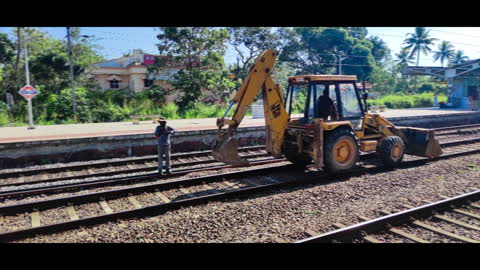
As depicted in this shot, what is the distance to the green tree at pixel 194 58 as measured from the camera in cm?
2459

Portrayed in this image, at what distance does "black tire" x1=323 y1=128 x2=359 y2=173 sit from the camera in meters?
8.36

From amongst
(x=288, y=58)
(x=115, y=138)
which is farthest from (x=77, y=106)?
(x=288, y=58)

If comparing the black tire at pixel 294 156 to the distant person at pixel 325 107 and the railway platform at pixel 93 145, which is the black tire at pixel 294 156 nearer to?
the distant person at pixel 325 107

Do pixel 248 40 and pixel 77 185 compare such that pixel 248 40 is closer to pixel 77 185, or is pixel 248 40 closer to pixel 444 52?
pixel 77 185

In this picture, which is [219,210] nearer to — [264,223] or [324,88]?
[264,223]

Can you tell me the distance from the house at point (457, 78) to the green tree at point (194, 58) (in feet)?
65.8

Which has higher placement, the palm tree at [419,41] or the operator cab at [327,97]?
the palm tree at [419,41]

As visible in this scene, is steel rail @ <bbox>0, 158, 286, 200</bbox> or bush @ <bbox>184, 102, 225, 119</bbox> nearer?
steel rail @ <bbox>0, 158, 286, 200</bbox>

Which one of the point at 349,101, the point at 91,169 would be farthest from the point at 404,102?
the point at 91,169

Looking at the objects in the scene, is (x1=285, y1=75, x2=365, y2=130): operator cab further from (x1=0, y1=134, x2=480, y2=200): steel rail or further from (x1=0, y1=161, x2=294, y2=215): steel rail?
(x1=0, y1=134, x2=480, y2=200): steel rail

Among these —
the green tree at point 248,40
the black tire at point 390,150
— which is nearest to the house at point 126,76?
the green tree at point 248,40

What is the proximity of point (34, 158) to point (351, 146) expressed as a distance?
10480 millimetres

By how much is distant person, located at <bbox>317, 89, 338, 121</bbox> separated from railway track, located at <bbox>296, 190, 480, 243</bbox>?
10.6 feet

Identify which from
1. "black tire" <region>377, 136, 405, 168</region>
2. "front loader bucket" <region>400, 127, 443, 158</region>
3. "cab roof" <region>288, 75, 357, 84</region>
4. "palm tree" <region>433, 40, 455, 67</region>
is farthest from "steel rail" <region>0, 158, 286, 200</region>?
"palm tree" <region>433, 40, 455, 67</region>
